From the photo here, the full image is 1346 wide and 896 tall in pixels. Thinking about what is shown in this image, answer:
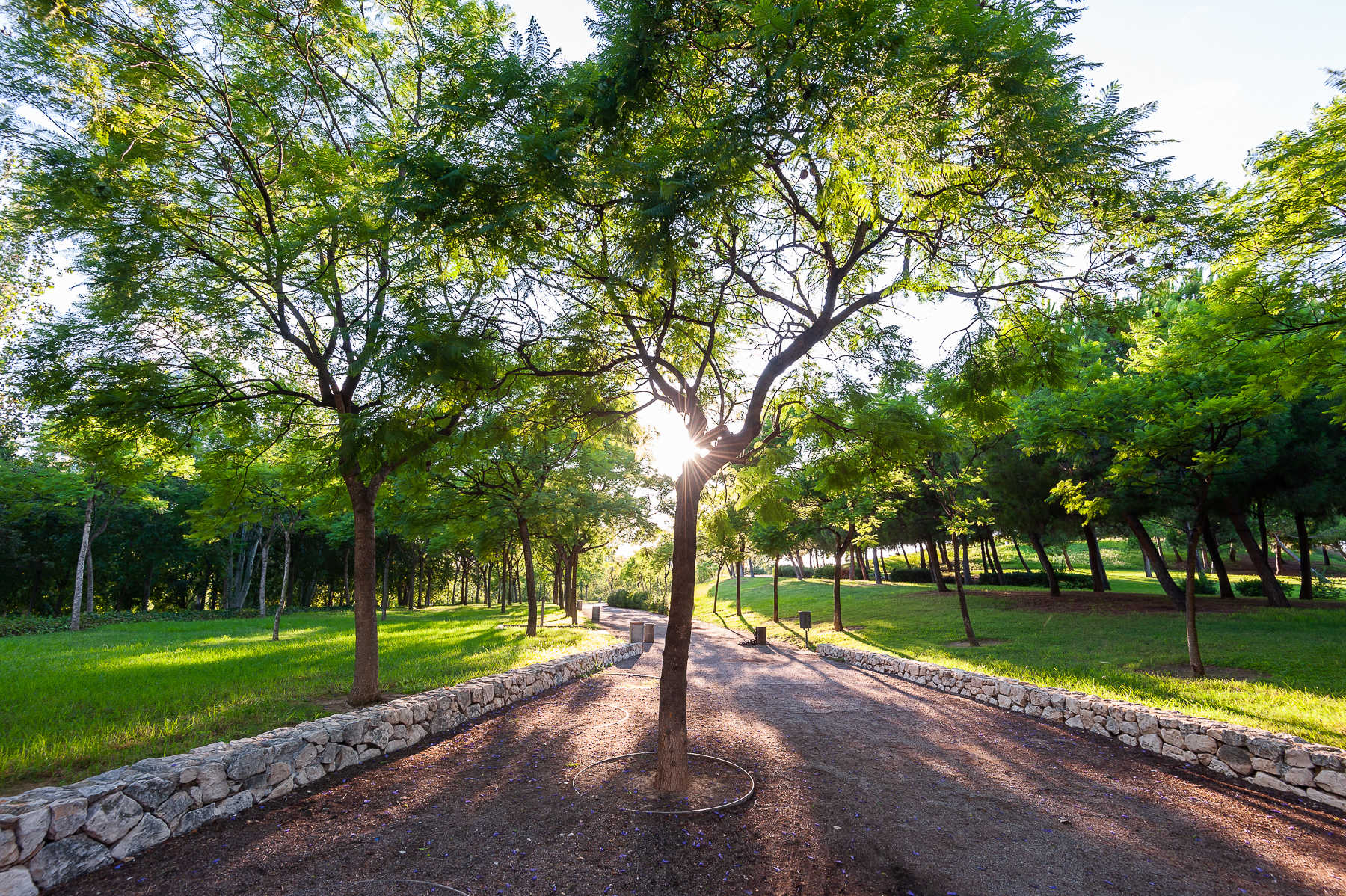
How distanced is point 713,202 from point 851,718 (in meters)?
8.29

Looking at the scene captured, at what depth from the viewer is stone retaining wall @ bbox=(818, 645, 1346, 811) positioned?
218 inches

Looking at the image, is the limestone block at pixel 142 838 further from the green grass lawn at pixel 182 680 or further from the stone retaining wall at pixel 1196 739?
the stone retaining wall at pixel 1196 739

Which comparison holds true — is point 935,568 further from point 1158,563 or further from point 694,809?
point 694,809

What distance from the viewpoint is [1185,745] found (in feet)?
22.0

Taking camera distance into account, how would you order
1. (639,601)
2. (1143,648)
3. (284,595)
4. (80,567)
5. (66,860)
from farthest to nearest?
1. (639,601)
2. (80,567)
3. (284,595)
4. (1143,648)
5. (66,860)

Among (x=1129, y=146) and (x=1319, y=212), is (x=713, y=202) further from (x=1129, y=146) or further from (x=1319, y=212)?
(x=1319, y=212)

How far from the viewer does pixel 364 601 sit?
8.27 m

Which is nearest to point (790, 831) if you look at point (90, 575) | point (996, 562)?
point (996, 562)

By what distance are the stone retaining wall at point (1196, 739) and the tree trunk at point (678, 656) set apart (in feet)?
20.3

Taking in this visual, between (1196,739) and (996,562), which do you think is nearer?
(1196,739)

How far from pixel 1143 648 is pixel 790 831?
1549 centimetres

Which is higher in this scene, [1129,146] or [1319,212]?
[1319,212]

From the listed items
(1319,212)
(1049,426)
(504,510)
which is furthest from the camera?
(504,510)

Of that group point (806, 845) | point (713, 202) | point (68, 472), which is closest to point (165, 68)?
point (713, 202)
